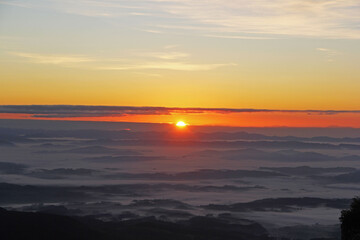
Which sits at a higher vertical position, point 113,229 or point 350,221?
point 113,229

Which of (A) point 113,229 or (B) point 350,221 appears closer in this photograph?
(B) point 350,221

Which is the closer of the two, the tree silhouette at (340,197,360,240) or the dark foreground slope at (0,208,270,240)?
the tree silhouette at (340,197,360,240)

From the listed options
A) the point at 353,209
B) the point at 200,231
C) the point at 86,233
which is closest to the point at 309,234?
the point at 200,231

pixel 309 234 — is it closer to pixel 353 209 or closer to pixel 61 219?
pixel 61 219

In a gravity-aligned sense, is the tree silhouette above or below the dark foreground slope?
below

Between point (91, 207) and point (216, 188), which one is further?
point (216, 188)

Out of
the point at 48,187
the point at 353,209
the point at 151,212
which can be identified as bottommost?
the point at 353,209

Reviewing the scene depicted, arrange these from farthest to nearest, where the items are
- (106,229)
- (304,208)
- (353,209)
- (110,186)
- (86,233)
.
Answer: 1. (110,186)
2. (304,208)
3. (106,229)
4. (86,233)
5. (353,209)

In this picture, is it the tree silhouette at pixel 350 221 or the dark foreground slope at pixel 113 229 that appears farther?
the dark foreground slope at pixel 113 229
